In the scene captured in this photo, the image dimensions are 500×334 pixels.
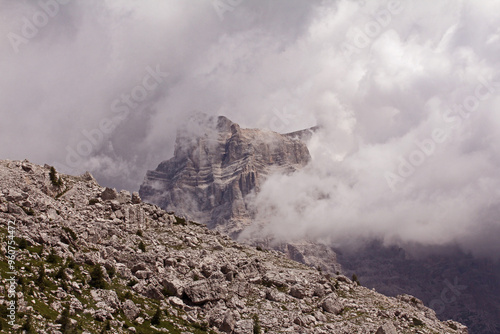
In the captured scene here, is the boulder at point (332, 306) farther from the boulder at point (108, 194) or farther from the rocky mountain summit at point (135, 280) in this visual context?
the boulder at point (108, 194)

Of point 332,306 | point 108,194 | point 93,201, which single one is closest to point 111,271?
point 93,201

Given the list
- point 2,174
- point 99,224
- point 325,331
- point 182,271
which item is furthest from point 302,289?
point 2,174

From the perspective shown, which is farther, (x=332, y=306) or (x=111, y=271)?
(x=332, y=306)

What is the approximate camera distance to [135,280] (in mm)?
81500

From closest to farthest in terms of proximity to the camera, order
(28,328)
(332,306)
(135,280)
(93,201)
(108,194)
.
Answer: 1. (28,328)
2. (135,280)
3. (332,306)
4. (93,201)
5. (108,194)

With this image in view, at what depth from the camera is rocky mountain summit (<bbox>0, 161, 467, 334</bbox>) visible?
62.1 metres

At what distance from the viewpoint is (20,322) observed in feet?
164

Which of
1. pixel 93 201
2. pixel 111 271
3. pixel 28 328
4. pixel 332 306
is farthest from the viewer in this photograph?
pixel 93 201

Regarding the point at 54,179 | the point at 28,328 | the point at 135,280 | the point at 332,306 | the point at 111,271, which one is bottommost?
the point at 28,328

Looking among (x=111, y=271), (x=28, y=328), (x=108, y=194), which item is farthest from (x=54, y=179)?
(x=28, y=328)

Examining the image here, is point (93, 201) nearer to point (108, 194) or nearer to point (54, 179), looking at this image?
point (108, 194)

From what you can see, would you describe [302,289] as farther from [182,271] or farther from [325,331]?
[182,271]

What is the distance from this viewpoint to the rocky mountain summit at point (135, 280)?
62094mm

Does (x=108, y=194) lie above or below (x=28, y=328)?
above
